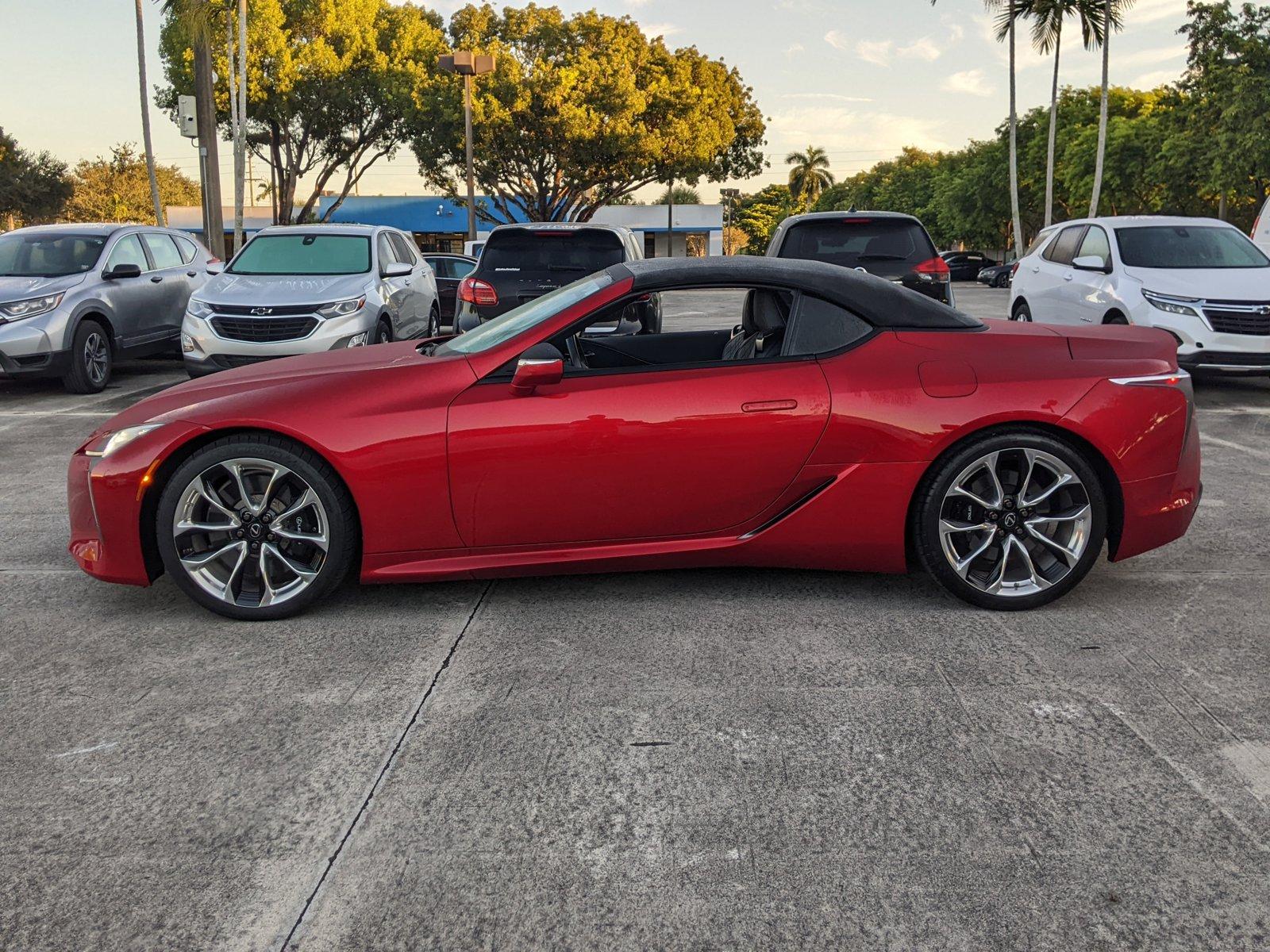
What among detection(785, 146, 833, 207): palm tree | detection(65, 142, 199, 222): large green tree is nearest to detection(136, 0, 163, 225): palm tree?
detection(65, 142, 199, 222): large green tree

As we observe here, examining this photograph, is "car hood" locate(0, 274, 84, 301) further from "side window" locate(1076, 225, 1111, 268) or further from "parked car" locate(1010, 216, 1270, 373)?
"side window" locate(1076, 225, 1111, 268)

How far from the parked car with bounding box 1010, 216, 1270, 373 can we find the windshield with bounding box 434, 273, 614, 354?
21.2 feet

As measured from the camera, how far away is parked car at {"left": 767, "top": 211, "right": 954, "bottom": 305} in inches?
393

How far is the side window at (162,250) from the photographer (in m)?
13.0

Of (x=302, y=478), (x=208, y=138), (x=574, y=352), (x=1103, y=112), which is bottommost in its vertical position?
(x=302, y=478)

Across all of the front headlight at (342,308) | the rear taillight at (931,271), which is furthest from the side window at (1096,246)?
the front headlight at (342,308)

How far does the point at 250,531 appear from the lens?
170 inches

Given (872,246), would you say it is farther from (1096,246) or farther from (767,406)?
(767,406)

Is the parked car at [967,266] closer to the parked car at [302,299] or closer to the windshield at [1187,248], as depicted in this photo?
the windshield at [1187,248]

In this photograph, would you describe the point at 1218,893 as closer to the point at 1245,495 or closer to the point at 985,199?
the point at 1245,495

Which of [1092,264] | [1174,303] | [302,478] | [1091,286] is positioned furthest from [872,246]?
[302,478]

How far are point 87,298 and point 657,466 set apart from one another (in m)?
9.27

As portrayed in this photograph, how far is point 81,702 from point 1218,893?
3258mm

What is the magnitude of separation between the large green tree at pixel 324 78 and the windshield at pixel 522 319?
36.9 meters
